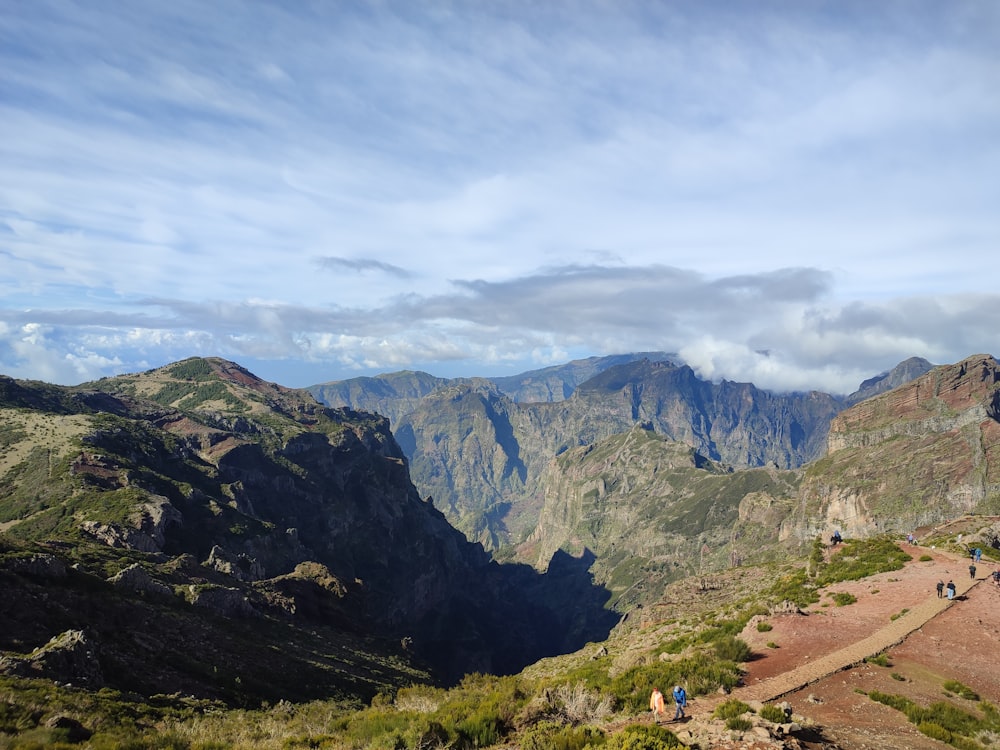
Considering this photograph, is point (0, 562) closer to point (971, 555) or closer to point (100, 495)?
point (100, 495)

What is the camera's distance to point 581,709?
2905cm

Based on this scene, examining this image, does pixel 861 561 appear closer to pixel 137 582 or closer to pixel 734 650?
pixel 734 650

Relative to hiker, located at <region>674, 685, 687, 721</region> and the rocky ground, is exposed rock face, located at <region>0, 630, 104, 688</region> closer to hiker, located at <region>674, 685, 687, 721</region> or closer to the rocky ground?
hiker, located at <region>674, 685, 687, 721</region>

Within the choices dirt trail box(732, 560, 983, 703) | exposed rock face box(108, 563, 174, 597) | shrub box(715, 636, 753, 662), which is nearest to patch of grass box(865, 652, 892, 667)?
dirt trail box(732, 560, 983, 703)

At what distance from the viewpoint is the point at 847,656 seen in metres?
33.2

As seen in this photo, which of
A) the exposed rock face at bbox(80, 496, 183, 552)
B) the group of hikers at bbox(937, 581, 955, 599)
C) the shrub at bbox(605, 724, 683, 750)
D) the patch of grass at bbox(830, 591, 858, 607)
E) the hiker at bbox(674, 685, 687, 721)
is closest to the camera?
the shrub at bbox(605, 724, 683, 750)

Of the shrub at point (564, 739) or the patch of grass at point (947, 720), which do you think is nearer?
the shrub at point (564, 739)

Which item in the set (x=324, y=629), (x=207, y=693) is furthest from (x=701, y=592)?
(x=207, y=693)

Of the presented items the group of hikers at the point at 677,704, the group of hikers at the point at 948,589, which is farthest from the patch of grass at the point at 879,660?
the group of hikers at the point at 948,589

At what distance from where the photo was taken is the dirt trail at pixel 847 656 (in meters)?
29.0

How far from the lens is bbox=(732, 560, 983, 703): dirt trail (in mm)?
29000

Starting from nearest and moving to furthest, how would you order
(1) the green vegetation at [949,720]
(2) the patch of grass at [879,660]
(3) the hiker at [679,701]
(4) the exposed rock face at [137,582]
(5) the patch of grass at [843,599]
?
(1) the green vegetation at [949,720] < (3) the hiker at [679,701] < (2) the patch of grass at [879,660] < (5) the patch of grass at [843,599] < (4) the exposed rock face at [137,582]

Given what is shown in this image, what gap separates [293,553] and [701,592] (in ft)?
386

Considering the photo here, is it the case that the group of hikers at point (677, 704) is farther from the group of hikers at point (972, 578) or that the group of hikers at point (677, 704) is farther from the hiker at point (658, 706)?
the group of hikers at point (972, 578)
